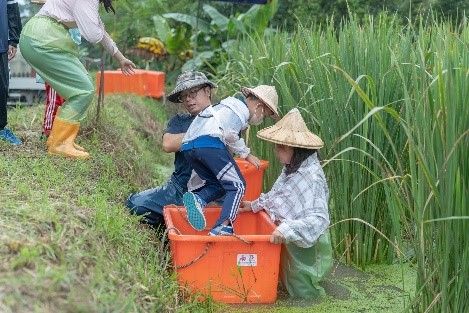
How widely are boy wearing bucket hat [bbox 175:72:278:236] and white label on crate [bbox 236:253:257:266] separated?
21 centimetres

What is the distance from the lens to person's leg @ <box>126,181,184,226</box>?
4277 millimetres

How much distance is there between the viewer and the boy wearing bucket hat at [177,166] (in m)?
4.28

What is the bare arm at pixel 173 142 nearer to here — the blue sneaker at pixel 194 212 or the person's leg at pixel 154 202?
the person's leg at pixel 154 202

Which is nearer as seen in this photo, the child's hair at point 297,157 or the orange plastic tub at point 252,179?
the child's hair at point 297,157

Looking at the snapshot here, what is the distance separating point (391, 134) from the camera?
417 centimetres

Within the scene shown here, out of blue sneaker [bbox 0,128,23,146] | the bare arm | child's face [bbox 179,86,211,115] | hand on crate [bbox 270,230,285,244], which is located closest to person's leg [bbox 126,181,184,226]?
the bare arm

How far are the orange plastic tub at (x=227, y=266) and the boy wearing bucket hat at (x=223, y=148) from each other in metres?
0.21

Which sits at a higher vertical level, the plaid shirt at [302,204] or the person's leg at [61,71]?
the person's leg at [61,71]

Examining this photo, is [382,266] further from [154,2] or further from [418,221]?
[154,2]

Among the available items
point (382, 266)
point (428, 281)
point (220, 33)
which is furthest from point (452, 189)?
point (220, 33)

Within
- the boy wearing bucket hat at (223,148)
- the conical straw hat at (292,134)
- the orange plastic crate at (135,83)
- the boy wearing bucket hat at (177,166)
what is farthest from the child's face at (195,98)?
the orange plastic crate at (135,83)

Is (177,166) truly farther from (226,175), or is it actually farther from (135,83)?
(135,83)

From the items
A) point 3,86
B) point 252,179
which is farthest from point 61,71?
point 252,179

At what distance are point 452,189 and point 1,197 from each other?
5.85ft
